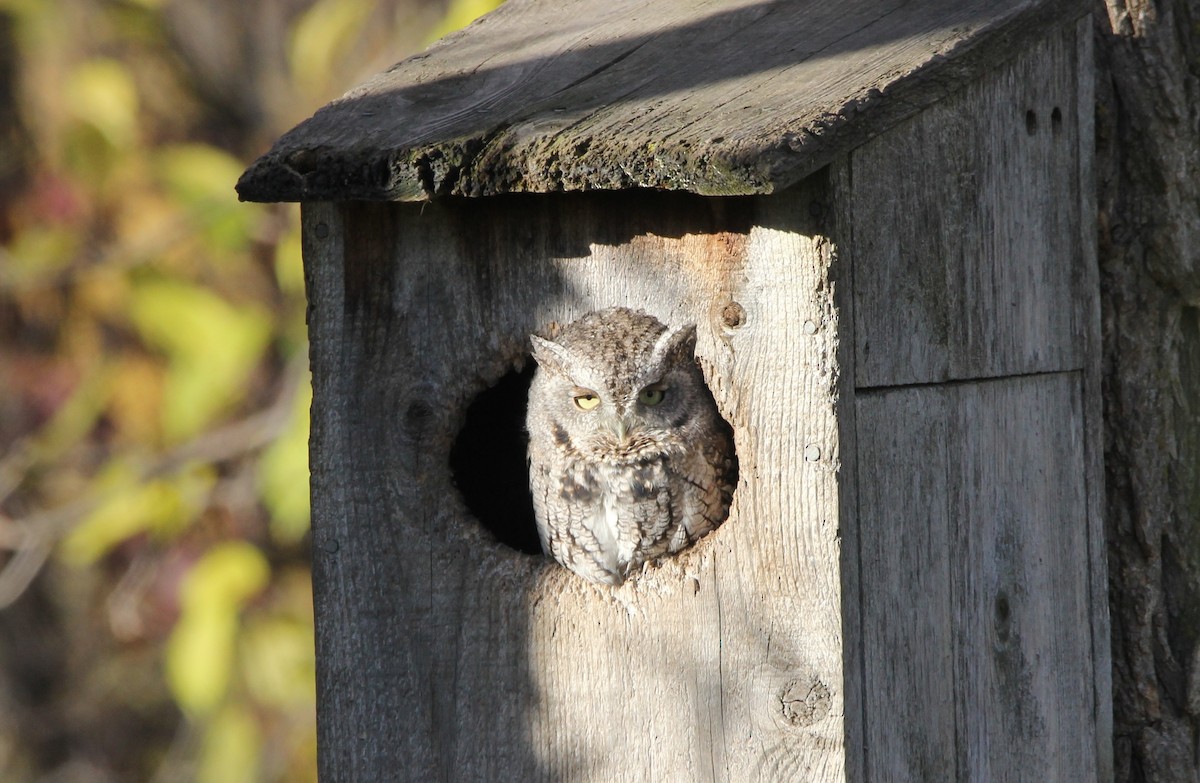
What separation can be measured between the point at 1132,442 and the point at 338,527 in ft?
4.32

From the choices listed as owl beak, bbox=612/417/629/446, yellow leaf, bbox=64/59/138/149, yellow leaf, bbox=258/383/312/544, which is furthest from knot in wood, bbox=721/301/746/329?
yellow leaf, bbox=64/59/138/149

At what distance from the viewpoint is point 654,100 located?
1642 millimetres

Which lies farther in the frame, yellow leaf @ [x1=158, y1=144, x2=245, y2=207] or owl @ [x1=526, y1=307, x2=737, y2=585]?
yellow leaf @ [x1=158, y1=144, x2=245, y2=207]

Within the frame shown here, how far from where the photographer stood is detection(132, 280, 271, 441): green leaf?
3180mm

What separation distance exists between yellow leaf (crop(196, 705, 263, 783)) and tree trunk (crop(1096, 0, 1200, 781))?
2.48m

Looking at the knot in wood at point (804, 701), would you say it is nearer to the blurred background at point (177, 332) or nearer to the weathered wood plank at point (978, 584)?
the weathered wood plank at point (978, 584)

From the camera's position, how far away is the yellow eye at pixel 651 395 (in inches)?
78.2

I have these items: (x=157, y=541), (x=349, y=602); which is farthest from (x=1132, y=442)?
(x=157, y=541)

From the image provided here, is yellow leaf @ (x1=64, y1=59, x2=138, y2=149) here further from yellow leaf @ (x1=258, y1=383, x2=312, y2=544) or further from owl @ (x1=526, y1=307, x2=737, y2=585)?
owl @ (x1=526, y1=307, x2=737, y2=585)

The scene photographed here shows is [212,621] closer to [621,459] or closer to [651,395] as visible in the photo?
[621,459]

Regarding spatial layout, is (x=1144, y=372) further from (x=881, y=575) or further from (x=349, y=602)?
(x=349, y=602)

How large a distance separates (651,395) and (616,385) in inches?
2.6

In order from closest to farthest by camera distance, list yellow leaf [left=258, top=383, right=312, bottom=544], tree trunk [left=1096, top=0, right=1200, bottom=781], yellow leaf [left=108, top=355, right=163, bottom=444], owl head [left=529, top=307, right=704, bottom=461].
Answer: owl head [left=529, top=307, right=704, bottom=461], tree trunk [left=1096, top=0, right=1200, bottom=781], yellow leaf [left=258, top=383, right=312, bottom=544], yellow leaf [left=108, top=355, right=163, bottom=444]

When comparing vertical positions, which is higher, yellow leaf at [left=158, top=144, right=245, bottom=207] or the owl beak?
yellow leaf at [left=158, top=144, right=245, bottom=207]
